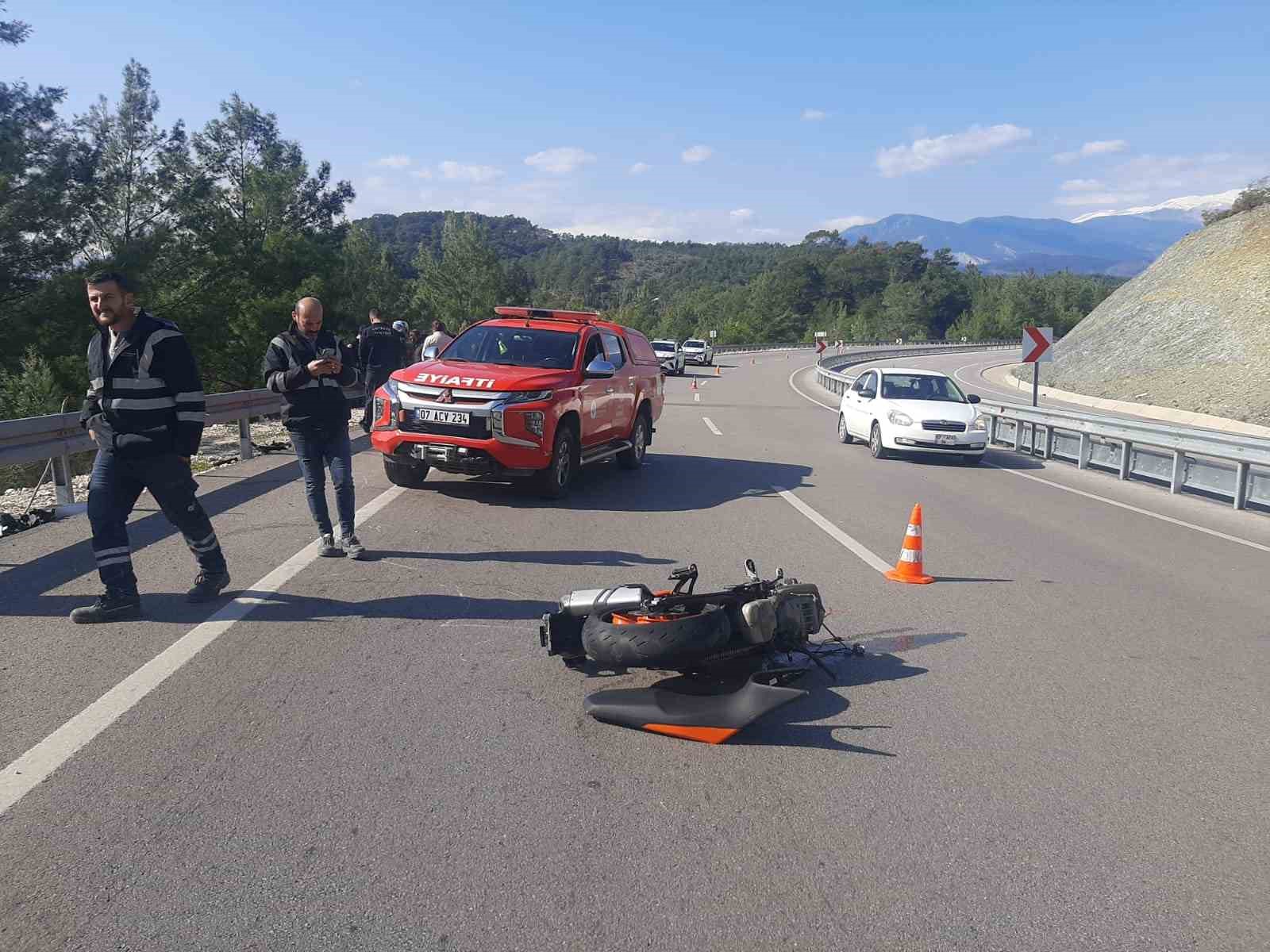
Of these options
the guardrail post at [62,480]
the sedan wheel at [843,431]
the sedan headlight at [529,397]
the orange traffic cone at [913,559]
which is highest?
the sedan headlight at [529,397]

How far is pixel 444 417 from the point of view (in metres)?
10.3

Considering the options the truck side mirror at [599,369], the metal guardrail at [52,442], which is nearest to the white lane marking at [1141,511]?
the truck side mirror at [599,369]

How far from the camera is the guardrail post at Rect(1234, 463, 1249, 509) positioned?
12969 millimetres

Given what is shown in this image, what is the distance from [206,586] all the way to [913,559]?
4981 mm

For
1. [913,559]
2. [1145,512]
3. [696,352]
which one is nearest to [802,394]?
[696,352]

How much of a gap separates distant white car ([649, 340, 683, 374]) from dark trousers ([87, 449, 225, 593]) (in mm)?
41730

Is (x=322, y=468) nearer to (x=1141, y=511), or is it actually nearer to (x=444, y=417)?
(x=444, y=417)

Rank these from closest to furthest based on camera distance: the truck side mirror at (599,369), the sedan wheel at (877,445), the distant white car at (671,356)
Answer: the truck side mirror at (599,369) → the sedan wheel at (877,445) → the distant white car at (671,356)

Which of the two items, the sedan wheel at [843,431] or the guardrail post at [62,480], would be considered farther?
the sedan wheel at [843,431]

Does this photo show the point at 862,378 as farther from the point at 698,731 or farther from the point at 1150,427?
the point at 698,731

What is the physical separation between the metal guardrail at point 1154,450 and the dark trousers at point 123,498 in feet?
39.7

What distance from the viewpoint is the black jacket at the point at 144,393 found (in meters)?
5.91

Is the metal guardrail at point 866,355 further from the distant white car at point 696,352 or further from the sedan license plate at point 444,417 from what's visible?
A: the sedan license plate at point 444,417

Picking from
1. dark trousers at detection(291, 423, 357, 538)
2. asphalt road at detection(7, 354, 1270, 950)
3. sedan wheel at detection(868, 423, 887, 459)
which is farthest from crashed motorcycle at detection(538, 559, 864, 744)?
sedan wheel at detection(868, 423, 887, 459)
